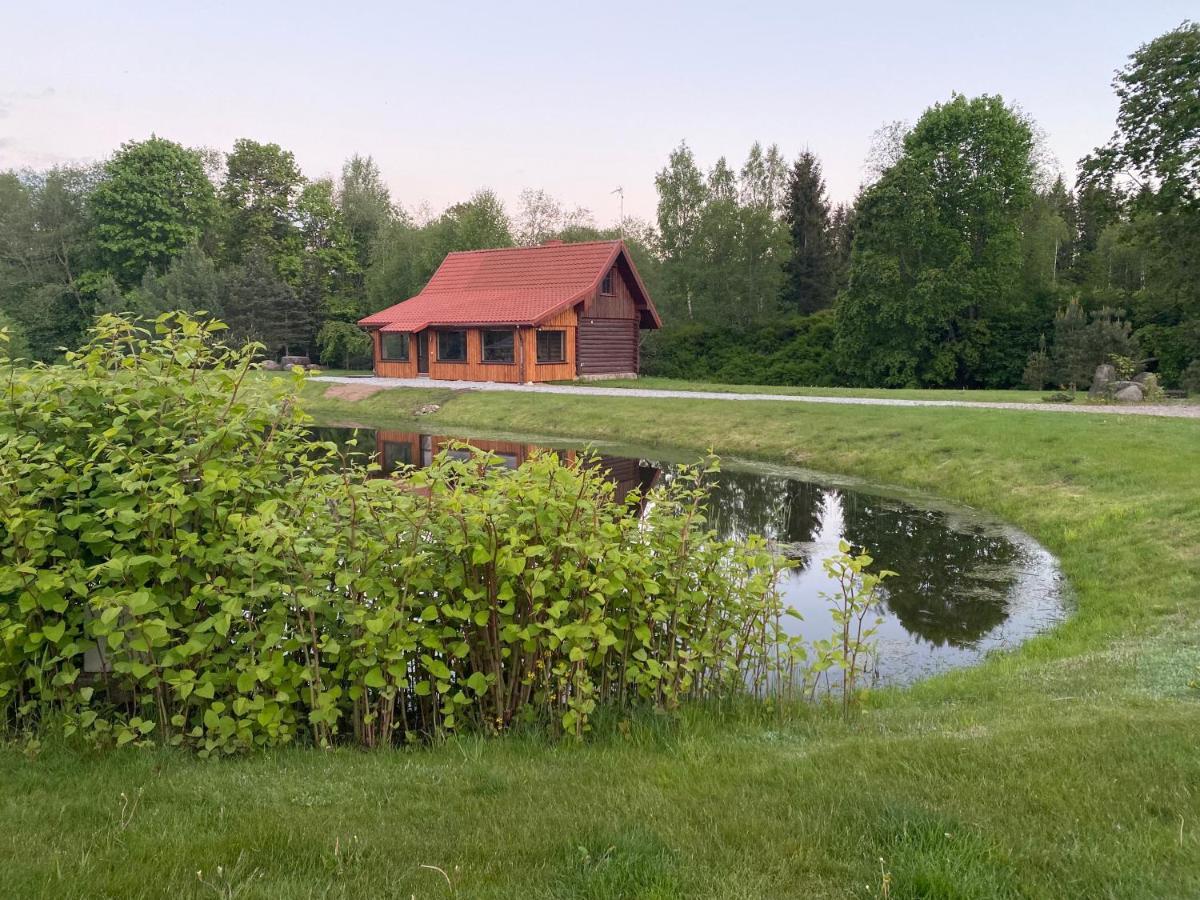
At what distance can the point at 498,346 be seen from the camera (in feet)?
118

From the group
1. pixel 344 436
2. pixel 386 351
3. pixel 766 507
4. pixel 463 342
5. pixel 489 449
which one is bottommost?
pixel 766 507

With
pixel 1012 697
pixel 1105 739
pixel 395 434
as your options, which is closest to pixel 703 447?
pixel 395 434

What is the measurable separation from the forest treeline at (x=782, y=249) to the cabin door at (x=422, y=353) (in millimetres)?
9231

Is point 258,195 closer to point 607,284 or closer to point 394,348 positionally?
point 394,348

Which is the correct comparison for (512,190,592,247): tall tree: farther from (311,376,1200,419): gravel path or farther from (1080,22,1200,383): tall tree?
Result: (1080,22,1200,383): tall tree

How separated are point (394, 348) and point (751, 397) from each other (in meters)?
19.9

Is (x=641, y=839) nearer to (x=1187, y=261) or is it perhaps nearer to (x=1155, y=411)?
(x=1155, y=411)

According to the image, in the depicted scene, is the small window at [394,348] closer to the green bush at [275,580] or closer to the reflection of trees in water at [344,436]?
the reflection of trees in water at [344,436]

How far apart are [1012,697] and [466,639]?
12.2ft

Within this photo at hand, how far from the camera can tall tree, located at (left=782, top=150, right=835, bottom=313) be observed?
49.3 metres

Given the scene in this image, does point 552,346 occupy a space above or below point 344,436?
above

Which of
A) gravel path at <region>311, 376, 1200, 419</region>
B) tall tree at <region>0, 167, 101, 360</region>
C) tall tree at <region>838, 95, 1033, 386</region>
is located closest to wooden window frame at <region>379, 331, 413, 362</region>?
gravel path at <region>311, 376, 1200, 419</region>

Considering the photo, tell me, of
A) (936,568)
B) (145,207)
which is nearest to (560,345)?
(936,568)

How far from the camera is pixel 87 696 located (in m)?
4.31
